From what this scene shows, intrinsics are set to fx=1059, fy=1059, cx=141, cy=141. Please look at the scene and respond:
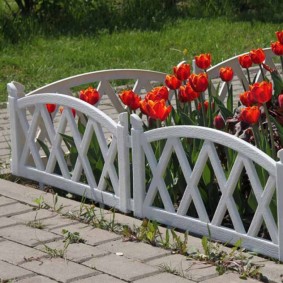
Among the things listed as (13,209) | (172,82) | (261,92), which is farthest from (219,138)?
(13,209)

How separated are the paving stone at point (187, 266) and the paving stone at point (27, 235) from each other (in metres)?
0.73

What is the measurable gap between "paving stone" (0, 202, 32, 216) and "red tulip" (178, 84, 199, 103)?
1.16 meters

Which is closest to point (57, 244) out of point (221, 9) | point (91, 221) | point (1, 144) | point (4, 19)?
point (91, 221)

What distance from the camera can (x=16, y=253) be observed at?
18.7 ft

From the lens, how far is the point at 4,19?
1270cm

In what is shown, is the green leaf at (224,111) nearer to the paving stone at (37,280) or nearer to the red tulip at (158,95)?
the red tulip at (158,95)

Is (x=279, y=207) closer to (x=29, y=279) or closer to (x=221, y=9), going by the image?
(x=29, y=279)

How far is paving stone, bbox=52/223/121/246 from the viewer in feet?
19.2

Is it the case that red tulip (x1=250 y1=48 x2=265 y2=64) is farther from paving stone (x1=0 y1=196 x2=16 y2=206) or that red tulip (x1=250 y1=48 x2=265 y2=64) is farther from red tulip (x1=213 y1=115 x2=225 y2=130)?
paving stone (x1=0 y1=196 x2=16 y2=206)

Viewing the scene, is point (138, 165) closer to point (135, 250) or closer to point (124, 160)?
point (124, 160)

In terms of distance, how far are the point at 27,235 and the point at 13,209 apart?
55 centimetres

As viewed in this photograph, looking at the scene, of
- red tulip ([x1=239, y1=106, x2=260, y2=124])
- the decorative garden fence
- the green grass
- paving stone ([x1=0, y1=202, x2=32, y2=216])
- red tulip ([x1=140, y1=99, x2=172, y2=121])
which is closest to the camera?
the decorative garden fence

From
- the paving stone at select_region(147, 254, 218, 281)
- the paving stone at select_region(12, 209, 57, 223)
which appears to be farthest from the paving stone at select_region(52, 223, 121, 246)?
the paving stone at select_region(147, 254, 218, 281)

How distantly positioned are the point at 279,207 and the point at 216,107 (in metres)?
1.73
